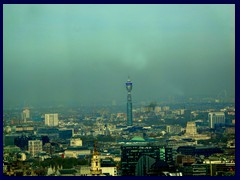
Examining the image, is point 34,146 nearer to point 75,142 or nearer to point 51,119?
point 51,119

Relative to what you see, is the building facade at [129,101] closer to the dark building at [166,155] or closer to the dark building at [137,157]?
the dark building at [137,157]

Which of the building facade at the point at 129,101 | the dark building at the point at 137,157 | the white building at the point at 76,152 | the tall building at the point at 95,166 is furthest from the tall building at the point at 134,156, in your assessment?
the building facade at the point at 129,101

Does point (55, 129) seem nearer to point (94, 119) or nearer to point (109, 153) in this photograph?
point (94, 119)

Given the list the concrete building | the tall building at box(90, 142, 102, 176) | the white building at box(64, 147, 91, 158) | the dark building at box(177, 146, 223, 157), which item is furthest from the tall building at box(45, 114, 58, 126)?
the concrete building

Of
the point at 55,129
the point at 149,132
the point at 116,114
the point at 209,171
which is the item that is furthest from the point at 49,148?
the point at 209,171

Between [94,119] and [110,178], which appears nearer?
[110,178]

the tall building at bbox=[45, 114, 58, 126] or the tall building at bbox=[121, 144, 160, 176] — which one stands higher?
the tall building at bbox=[45, 114, 58, 126]

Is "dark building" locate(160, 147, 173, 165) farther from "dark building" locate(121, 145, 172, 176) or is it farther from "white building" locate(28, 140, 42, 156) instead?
"white building" locate(28, 140, 42, 156)
